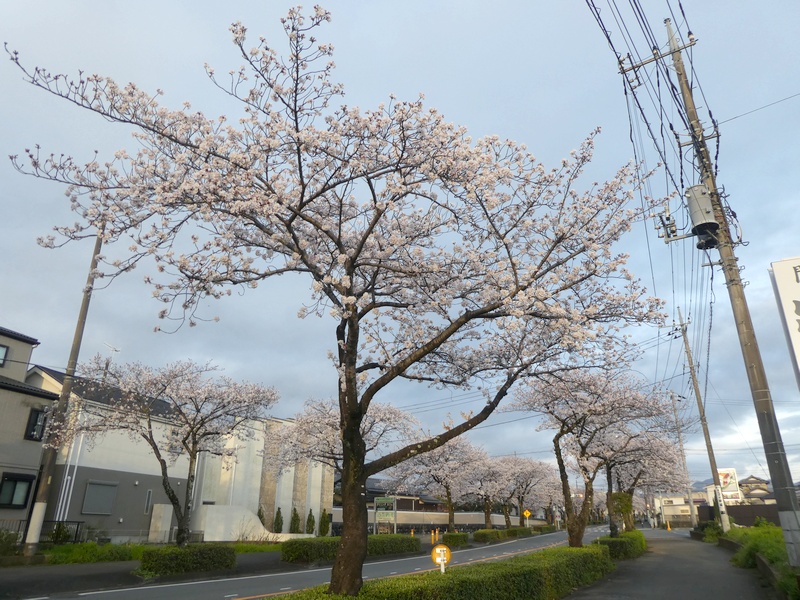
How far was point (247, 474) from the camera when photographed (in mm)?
37719

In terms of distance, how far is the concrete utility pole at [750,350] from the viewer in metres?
9.30

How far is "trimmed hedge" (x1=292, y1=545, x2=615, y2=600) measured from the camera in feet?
26.1

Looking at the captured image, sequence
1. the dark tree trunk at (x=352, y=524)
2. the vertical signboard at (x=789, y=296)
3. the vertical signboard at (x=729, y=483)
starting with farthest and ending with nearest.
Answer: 1. the vertical signboard at (x=729, y=483)
2. the dark tree trunk at (x=352, y=524)
3. the vertical signboard at (x=789, y=296)

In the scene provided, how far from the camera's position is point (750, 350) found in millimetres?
10102

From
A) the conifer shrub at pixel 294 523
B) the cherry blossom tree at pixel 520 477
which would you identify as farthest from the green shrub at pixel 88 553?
the cherry blossom tree at pixel 520 477

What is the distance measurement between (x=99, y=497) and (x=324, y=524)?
19.1 m

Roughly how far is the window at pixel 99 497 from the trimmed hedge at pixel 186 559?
11323mm

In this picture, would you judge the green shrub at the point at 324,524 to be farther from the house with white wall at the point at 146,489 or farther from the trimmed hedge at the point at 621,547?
the trimmed hedge at the point at 621,547

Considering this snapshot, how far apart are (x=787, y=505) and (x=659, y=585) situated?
817cm

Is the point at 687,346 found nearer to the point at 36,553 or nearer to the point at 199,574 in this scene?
the point at 199,574

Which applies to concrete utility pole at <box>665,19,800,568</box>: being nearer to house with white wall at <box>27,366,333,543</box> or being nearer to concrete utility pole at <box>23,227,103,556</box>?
concrete utility pole at <box>23,227,103,556</box>

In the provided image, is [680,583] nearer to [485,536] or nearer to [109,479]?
[109,479]

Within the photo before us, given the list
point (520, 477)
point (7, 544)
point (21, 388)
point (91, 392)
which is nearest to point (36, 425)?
point (21, 388)

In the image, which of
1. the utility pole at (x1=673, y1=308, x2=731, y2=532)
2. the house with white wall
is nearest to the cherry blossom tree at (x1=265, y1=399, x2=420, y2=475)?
the house with white wall
